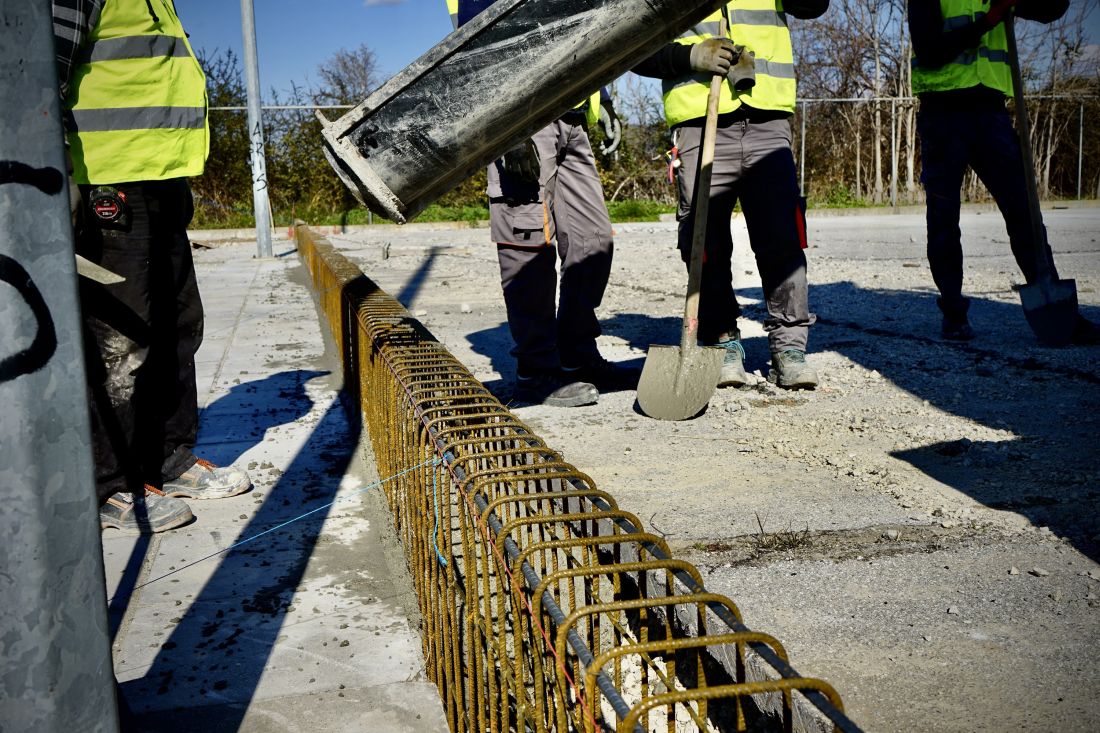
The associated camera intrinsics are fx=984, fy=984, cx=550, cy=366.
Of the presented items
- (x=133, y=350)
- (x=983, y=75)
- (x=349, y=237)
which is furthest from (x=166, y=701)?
(x=349, y=237)

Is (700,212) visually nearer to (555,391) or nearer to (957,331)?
(555,391)

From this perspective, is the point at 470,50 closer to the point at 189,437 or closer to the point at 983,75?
the point at 189,437

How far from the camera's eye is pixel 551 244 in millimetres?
4715

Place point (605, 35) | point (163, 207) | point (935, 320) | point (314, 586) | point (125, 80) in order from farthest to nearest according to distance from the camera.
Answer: point (935, 320) < point (163, 207) < point (125, 80) < point (314, 586) < point (605, 35)

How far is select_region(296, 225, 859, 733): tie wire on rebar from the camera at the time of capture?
49.7 inches

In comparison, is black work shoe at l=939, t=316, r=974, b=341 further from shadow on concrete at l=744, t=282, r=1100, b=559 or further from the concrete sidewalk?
the concrete sidewalk

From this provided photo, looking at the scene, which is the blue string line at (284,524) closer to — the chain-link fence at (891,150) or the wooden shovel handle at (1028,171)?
the wooden shovel handle at (1028,171)

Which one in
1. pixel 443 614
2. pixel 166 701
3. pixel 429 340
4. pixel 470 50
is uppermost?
pixel 470 50

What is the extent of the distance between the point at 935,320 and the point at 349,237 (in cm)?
1346

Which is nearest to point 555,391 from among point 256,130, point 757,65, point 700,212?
point 700,212

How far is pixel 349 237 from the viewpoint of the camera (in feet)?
59.4

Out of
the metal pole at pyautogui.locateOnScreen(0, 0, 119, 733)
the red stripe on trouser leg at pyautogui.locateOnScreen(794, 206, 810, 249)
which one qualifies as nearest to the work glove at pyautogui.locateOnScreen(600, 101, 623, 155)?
the red stripe on trouser leg at pyautogui.locateOnScreen(794, 206, 810, 249)

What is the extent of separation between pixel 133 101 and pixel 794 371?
9.95 ft

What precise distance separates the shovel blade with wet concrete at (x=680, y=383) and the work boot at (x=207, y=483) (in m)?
1.73
